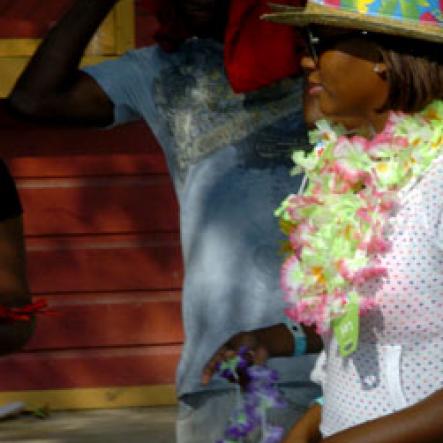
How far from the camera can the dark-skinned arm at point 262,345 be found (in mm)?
3184

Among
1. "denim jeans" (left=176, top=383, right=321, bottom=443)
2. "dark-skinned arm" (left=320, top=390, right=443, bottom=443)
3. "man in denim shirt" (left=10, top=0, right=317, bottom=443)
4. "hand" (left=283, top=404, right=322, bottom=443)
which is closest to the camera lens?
"dark-skinned arm" (left=320, top=390, right=443, bottom=443)

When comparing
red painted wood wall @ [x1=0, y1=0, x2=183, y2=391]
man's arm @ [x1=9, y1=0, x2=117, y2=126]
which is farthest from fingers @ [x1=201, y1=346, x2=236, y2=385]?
red painted wood wall @ [x1=0, y1=0, x2=183, y2=391]

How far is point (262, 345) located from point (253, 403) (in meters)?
0.37

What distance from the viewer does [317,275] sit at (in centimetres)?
287

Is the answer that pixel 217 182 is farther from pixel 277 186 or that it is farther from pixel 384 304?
pixel 384 304

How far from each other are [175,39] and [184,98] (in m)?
0.17

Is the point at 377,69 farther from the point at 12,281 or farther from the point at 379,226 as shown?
the point at 12,281

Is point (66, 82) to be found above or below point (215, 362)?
above

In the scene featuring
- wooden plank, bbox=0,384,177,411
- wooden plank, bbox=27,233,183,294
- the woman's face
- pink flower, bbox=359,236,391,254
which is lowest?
wooden plank, bbox=0,384,177,411

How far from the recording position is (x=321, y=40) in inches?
110

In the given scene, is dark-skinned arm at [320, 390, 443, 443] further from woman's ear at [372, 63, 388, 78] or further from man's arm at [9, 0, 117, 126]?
man's arm at [9, 0, 117, 126]

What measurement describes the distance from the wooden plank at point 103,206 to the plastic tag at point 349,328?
169 inches

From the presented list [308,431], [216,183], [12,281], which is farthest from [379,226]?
[12,281]

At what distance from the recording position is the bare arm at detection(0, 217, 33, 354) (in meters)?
3.86
